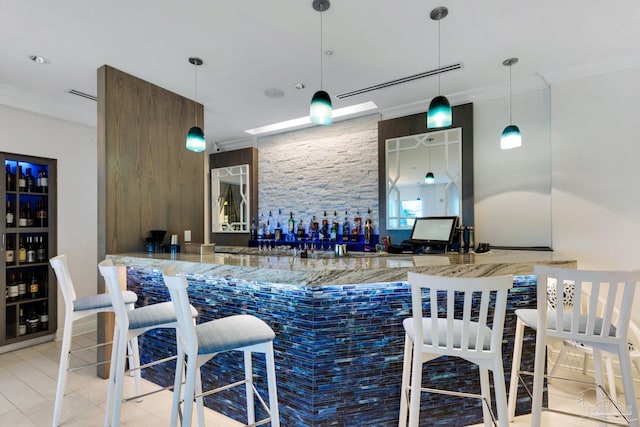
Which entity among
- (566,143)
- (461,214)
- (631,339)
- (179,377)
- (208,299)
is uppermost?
(566,143)

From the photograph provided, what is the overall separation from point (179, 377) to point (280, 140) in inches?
155

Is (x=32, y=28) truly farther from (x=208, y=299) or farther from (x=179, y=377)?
(x=179, y=377)

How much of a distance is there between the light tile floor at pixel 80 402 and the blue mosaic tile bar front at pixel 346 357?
1.58 ft

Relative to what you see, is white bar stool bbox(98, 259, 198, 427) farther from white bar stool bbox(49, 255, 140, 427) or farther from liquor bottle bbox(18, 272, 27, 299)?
liquor bottle bbox(18, 272, 27, 299)

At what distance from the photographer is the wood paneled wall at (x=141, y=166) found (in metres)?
2.77

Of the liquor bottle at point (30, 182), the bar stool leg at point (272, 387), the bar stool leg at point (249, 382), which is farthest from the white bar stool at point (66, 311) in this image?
the liquor bottle at point (30, 182)

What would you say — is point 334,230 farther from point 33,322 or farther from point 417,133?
point 33,322

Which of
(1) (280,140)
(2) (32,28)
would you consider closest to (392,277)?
(2) (32,28)

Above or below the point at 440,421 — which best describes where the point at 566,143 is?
above

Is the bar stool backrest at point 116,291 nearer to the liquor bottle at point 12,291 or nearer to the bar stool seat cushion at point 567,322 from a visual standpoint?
the bar stool seat cushion at point 567,322

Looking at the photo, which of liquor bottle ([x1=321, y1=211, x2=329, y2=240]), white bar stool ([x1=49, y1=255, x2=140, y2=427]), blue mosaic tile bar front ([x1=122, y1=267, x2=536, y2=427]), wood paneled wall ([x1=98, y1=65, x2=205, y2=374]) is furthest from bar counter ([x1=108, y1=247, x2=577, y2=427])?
liquor bottle ([x1=321, y1=211, x2=329, y2=240])

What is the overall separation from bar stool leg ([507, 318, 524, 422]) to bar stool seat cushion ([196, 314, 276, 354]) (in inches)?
59.1

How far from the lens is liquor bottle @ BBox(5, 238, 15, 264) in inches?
133

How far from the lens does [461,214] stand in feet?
11.4
